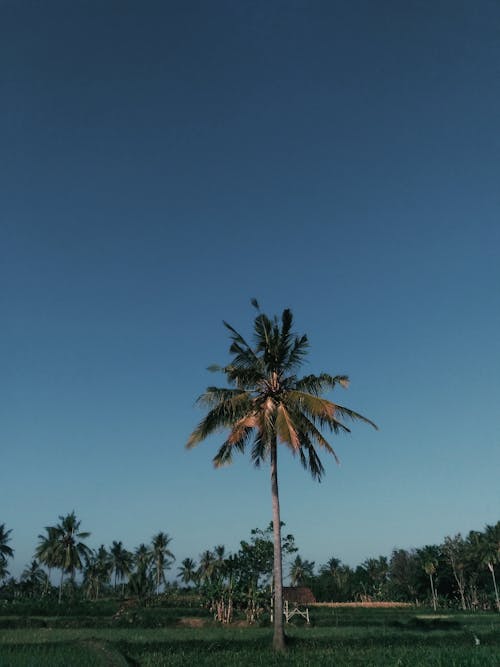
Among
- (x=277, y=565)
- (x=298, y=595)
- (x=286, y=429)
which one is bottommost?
(x=298, y=595)

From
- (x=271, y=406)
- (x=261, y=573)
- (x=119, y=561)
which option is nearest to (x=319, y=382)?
(x=271, y=406)

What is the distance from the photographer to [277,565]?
22.0 m

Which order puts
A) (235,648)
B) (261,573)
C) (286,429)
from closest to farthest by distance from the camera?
(286,429), (235,648), (261,573)

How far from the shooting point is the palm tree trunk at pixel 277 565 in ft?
70.0

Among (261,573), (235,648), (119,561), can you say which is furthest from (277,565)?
(119,561)

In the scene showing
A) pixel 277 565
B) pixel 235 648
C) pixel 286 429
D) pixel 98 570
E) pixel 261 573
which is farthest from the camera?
pixel 98 570

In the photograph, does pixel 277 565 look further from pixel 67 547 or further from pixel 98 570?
pixel 98 570

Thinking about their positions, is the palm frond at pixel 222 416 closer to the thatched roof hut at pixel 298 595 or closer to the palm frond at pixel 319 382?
the palm frond at pixel 319 382

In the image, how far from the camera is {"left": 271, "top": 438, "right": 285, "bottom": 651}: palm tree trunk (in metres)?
21.3

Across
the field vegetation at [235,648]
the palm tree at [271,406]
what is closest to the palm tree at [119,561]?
the field vegetation at [235,648]

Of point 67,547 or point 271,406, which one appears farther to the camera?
point 67,547

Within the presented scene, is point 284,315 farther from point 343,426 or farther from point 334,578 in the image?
point 334,578

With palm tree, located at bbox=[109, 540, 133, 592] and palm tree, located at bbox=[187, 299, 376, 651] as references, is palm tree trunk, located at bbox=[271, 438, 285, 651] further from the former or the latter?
palm tree, located at bbox=[109, 540, 133, 592]

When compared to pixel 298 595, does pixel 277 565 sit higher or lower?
higher
